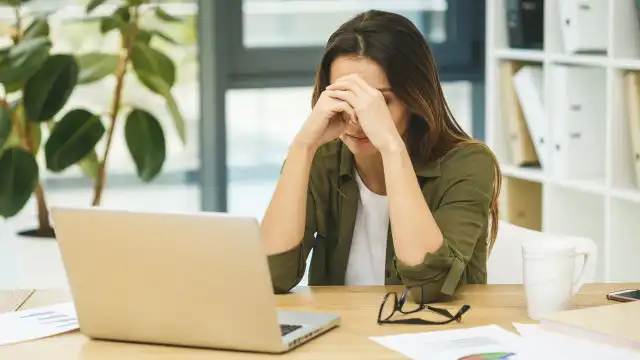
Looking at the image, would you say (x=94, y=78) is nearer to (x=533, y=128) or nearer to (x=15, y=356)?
(x=533, y=128)

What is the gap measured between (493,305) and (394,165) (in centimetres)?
30

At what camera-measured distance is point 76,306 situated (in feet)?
5.01

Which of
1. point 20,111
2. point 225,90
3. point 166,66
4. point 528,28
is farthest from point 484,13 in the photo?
point 20,111

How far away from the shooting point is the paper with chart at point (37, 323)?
1.55m

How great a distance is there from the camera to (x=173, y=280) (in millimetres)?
1442

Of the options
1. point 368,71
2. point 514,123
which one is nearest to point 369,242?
point 368,71

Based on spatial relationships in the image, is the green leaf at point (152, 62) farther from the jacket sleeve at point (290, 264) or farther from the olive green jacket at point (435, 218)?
the jacket sleeve at point (290, 264)

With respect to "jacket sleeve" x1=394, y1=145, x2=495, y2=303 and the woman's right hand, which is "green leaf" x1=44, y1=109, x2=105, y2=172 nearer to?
the woman's right hand

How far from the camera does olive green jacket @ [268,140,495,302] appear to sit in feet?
5.83

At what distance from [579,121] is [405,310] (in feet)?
5.27

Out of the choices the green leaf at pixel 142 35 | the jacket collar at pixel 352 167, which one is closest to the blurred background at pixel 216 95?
the green leaf at pixel 142 35

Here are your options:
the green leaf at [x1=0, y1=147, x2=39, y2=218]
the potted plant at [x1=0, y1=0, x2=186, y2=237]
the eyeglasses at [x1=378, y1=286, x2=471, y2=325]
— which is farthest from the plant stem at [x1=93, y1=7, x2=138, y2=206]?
the eyeglasses at [x1=378, y1=286, x2=471, y2=325]

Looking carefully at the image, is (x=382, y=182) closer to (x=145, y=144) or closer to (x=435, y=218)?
(x=435, y=218)

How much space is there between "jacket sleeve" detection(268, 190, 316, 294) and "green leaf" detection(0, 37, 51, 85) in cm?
123
